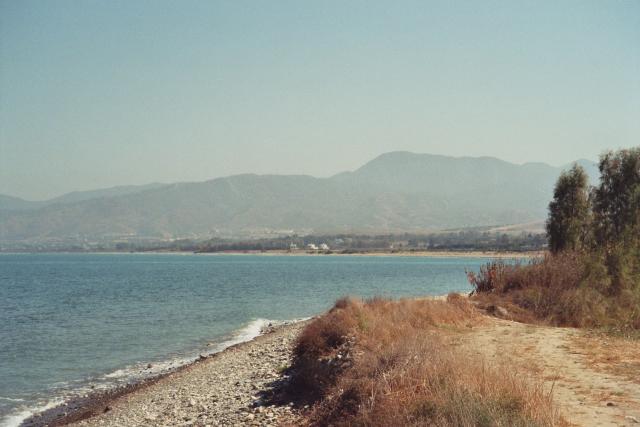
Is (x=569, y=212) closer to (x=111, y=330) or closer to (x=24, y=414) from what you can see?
(x=24, y=414)

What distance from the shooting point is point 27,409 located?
18.7 metres

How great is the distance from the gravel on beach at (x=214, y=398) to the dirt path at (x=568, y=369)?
16.9ft

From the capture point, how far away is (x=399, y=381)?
9.19 meters

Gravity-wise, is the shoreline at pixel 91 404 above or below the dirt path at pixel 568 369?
below

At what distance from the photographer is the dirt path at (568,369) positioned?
8711 millimetres

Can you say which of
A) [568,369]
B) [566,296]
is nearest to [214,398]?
[568,369]

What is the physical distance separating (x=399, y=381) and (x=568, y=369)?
4909 millimetres

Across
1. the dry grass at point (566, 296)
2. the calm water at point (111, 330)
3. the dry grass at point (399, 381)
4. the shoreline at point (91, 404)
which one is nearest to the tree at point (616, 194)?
the dry grass at point (566, 296)

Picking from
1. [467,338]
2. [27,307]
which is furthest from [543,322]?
[27,307]

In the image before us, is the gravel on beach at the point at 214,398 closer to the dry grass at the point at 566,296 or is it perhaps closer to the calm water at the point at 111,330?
the calm water at the point at 111,330

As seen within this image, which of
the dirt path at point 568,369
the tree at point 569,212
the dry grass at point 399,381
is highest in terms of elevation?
the tree at point 569,212

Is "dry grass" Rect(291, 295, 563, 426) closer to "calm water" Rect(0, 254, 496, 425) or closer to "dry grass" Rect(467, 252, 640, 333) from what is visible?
"dry grass" Rect(467, 252, 640, 333)

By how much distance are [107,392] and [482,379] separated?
645 inches

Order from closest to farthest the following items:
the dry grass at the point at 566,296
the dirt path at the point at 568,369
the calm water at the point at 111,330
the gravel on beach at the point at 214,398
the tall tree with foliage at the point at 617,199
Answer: the dirt path at the point at 568,369
the gravel on beach at the point at 214,398
the dry grass at the point at 566,296
the calm water at the point at 111,330
the tall tree with foliage at the point at 617,199
